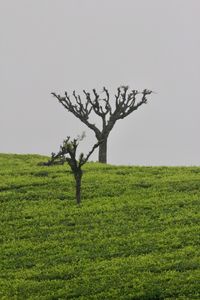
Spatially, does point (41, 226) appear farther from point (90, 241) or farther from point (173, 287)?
point (173, 287)

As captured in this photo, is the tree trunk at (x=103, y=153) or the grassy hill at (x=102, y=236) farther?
the tree trunk at (x=103, y=153)

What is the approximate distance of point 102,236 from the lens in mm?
25406

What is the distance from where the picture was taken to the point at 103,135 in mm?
51812

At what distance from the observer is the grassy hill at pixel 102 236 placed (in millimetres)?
20016

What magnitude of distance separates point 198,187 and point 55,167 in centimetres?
1190

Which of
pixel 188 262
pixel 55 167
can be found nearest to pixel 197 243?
pixel 188 262

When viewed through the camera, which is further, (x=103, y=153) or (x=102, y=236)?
(x=103, y=153)

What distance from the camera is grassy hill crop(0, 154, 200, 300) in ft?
65.7

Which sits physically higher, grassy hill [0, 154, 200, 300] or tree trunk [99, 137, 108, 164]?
tree trunk [99, 137, 108, 164]

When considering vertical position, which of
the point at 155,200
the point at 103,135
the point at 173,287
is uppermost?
the point at 103,135

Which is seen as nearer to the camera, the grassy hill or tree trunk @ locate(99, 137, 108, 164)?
the grassy hill

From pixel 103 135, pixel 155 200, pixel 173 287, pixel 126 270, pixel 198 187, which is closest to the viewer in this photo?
pixel 173 287

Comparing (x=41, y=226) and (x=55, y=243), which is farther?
(x=41, y=226)

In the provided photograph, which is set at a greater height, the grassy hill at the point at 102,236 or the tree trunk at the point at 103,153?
the tree trunk at the point at 103,153
